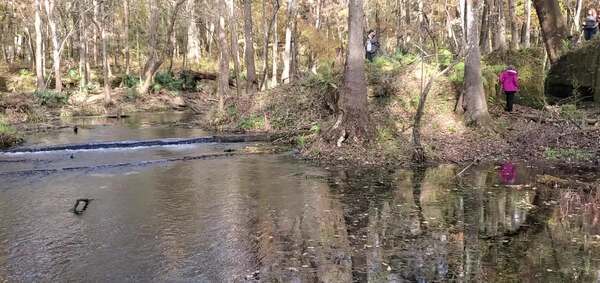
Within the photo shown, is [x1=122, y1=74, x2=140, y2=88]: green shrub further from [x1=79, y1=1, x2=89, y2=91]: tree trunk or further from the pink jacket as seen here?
the pink jacket

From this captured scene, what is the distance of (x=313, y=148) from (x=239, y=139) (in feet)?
15.9

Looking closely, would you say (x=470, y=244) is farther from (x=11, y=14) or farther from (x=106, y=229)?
(x=11, y=14)

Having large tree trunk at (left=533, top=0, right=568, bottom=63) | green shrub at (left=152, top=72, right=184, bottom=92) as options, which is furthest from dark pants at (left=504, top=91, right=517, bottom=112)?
green shrub at (left=152, top=72, right=184, bottom=92)

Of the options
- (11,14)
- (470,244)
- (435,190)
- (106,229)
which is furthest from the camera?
(11,14)

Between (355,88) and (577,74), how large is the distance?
949 cm

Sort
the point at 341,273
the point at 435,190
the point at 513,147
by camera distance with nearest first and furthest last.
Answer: the point at 341,273
the point at 435,190
the point at 513,147

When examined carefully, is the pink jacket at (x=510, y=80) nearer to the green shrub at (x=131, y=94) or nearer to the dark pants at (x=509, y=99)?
the dark pants at (x=509, y=99)

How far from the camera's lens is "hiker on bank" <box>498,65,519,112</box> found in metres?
18.3

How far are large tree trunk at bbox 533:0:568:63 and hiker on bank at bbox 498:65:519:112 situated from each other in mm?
4032

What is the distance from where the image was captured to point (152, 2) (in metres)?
40.4

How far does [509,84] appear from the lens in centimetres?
1845

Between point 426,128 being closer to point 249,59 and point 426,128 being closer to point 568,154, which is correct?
point 568,154

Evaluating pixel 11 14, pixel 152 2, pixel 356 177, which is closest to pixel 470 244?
pixel 356 177

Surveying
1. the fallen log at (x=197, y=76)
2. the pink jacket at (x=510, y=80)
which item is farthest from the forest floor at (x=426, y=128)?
the fallen log at (x=197, y=76)
